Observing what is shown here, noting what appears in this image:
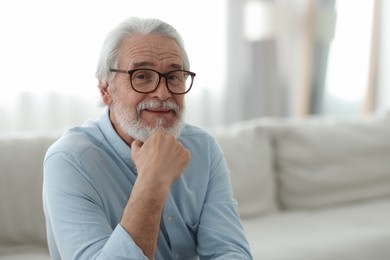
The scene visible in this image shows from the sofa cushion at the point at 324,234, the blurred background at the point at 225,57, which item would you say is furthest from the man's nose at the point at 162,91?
the blurred background at the point at 225,57

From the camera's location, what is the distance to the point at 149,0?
3.33m

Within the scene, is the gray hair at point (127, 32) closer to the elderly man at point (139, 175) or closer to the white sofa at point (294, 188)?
the elderly man at point (139, 175)

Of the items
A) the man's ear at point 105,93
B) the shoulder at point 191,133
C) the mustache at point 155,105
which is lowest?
the shoulder at point 191,133

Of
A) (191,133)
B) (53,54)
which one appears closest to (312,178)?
(191,133)

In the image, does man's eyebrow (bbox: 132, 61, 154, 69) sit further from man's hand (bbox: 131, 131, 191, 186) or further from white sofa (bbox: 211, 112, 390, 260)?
white sofa (bbox: 211, 112, 390, 260)

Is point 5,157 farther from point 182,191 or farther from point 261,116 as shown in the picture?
point 261,116

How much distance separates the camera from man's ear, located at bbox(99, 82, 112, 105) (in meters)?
1.48

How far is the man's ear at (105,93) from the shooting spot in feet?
4.85

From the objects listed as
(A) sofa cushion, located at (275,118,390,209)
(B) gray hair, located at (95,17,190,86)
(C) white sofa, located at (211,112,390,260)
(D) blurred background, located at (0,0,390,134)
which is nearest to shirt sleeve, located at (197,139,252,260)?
(B) gray hair, located at (95,17,190,86)

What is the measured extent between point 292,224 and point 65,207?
128 cm

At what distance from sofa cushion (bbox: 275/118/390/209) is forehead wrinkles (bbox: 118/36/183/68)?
1.21 meters

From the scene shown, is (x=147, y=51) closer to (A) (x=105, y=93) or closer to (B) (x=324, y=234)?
(A) (x=105, y=93)

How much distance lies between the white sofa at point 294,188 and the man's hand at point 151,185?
0.77 m

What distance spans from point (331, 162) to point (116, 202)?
4.73 ft
